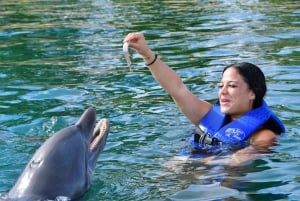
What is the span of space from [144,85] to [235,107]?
3139mm

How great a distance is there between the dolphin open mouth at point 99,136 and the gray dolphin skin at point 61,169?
2 centimetres

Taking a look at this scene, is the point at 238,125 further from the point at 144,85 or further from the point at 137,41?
the point at 144,85

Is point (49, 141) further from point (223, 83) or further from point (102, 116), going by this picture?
point (102, 116)

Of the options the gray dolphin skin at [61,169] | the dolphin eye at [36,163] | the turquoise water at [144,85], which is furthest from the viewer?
the turquoise water at [144,85]

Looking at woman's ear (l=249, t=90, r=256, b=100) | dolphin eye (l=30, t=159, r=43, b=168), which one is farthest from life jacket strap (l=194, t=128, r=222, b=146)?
dolphin eye (l=30, t=159, r=43, b=168)

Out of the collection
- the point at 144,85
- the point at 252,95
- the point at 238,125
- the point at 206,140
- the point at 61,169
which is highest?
the point at 61,169

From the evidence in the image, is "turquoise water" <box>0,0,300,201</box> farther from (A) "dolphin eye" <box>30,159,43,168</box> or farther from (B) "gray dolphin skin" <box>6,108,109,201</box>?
(A) "dolphin eye" <box>30,159,43,168</box>

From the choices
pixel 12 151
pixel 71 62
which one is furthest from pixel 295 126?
pixel 71 62

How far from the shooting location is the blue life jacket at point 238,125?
696cm

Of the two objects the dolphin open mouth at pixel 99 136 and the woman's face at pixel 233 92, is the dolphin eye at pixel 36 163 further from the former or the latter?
the woman's face at pixel 233 92

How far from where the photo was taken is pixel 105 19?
17.4 meters

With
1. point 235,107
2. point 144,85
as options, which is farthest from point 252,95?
point 144,85

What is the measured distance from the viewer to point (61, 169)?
518 cm

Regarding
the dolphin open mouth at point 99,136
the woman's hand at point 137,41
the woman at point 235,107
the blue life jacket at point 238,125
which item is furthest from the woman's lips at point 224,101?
the dolphin open mouth at point 99,136
